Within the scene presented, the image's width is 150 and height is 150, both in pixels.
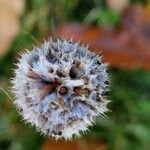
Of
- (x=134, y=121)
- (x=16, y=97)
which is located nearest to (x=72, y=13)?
(x=134, y=121)

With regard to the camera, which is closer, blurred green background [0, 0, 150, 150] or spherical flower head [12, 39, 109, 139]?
spherical flower head [12, 39, 109, 139]

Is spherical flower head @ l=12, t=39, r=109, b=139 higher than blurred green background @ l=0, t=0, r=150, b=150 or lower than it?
lower

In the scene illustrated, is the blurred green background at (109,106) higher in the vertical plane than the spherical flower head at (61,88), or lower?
higher

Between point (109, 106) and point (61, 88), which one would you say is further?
point (109, 106)

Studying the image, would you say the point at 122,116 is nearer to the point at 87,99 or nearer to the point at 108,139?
the point at 108,139
